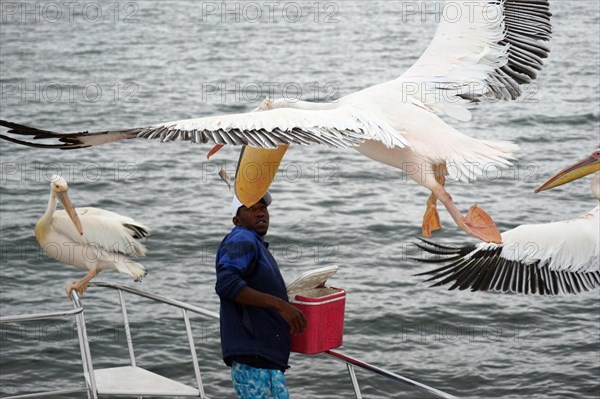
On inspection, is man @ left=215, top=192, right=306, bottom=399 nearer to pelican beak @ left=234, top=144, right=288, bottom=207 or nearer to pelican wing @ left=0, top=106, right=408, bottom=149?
pelican beak @ left=234, top=144, right=288, bottom=207

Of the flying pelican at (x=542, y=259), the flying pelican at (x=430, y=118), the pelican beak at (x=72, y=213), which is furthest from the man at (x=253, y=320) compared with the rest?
the pelican beak at (x=72, y=213)

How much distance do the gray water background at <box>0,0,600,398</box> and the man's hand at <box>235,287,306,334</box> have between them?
476cm

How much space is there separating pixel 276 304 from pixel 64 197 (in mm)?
3282

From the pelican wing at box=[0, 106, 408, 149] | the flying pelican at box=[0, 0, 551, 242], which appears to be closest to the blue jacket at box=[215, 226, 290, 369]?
the flying pelican at box=[0, 0, 551, 242]

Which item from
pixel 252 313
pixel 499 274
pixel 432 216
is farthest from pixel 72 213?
pixel 432 216

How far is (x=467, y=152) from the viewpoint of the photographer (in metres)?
3.40

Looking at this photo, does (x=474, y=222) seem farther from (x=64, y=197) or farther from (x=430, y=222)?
(x=64, y=197)

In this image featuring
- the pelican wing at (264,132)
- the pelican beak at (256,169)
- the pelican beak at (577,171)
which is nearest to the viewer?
the pelican wing at (264,132)

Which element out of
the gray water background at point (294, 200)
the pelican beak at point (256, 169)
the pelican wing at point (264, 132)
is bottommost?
the gray water background at point (294, 200)

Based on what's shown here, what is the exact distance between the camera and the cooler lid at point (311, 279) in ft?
11.9

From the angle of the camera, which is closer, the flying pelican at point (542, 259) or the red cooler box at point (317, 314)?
the red cooler box at point (317, 314)

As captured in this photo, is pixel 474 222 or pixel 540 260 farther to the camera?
pixel 540 260

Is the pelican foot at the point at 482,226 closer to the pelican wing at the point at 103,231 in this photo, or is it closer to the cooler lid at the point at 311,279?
the cooler lid at the point at 311,279

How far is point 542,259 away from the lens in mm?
5859
